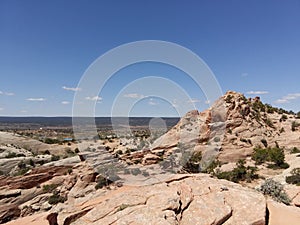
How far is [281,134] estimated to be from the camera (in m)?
26.8

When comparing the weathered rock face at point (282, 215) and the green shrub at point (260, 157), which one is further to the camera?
the green shrub at point (260, 157)

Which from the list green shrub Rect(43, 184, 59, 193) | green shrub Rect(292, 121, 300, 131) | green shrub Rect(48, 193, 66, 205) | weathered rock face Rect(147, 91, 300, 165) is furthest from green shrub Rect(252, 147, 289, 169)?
green shrub Rect(43, 184, 59, 193)

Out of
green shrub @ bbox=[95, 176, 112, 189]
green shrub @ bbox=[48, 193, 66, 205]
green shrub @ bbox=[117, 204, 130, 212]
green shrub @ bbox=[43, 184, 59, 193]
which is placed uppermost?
green shrub @ bbox=[117, 204, 130, 212]

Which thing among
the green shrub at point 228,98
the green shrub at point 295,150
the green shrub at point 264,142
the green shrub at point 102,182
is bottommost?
the green shrub at point 102,182

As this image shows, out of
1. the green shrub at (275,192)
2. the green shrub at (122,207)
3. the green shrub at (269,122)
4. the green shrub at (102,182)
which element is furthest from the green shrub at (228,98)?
the green shrub at (122,207)

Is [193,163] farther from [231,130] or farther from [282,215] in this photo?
[282,215]

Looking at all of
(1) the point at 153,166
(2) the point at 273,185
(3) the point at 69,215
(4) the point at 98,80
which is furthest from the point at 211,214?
(1) the point at 153,166

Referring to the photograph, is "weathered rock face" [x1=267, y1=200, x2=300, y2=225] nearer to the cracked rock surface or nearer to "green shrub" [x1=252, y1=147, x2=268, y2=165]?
the cracked rock surface

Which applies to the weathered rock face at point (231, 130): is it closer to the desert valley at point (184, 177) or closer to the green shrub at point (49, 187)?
the desert valley at point (184, 177)

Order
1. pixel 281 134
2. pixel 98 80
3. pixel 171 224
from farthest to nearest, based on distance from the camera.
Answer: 1. pixel 281 134
2. pixel 98 80
3. pixel 171 224

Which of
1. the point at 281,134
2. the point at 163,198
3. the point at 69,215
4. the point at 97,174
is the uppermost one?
the point at 281,134

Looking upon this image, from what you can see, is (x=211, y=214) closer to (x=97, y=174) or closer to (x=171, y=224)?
(x=171, y=224)

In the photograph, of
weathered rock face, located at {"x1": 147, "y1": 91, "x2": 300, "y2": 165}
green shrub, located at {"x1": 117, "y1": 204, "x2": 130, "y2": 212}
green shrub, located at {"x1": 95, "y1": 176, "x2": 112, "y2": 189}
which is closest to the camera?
green shrub, located at {"x1": 117, "y1": 204, "x2": 130, "y2": 212}

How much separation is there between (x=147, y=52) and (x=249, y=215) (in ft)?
57.6
